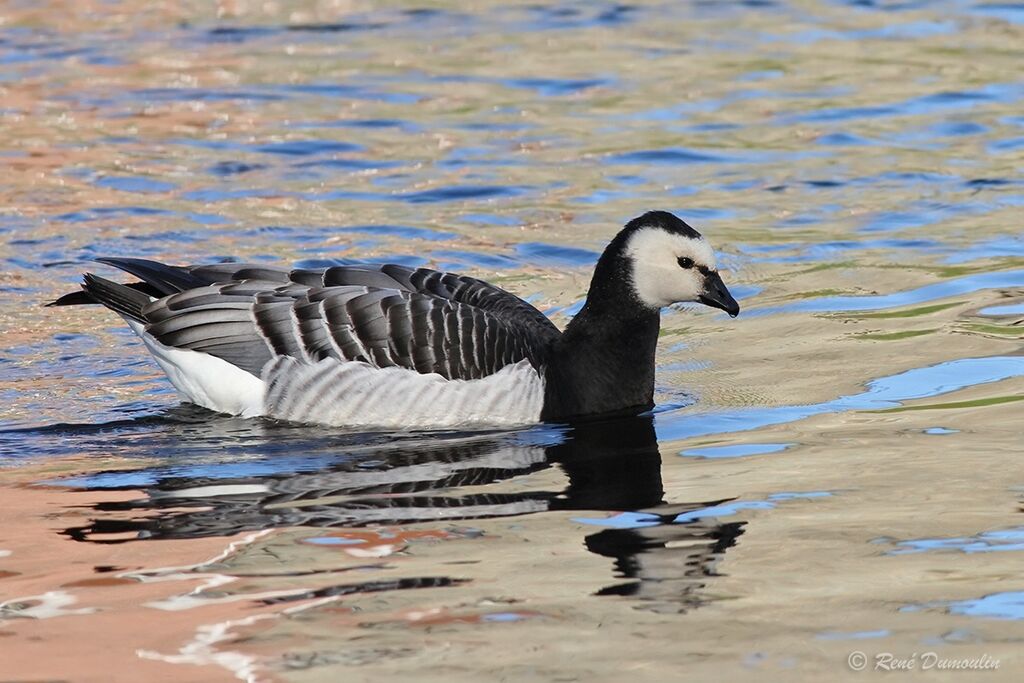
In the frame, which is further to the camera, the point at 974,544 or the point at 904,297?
the point at 904,297

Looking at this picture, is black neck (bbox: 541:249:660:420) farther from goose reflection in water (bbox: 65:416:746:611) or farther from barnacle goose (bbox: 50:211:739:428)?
goose reflection in water (bbox: 65:416:746:611)

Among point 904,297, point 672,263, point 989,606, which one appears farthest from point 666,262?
point 989,606

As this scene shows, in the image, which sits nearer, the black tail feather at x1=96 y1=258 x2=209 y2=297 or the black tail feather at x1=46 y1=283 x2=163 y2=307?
the black tail feather at x1=46 y1=283 x2=163 y2=307

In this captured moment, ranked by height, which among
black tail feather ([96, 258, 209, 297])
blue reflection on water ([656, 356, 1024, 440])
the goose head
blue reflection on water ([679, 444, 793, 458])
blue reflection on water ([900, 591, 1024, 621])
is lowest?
blue reflection on water ([900, 591, 1024, 621])

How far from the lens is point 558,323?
1418 cm

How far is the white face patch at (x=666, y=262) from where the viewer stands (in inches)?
448

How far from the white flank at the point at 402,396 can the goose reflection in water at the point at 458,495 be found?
19 cm

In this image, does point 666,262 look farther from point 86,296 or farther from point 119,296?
point 86,296

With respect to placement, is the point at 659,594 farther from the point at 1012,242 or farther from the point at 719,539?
the point at 1012,242

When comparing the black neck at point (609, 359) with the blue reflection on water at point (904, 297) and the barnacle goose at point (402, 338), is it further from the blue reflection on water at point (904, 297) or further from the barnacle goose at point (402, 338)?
the blue reflection on water at point (904, 297)

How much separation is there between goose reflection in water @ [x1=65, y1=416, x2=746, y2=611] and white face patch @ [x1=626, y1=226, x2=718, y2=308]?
94cm

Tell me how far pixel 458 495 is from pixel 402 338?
77.3 inches

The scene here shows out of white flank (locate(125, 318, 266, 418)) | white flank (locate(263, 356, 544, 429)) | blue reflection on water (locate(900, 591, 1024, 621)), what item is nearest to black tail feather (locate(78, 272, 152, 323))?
white flank (locate(125, 318, 266, 418))

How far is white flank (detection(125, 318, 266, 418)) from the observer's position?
1155 centimetres
